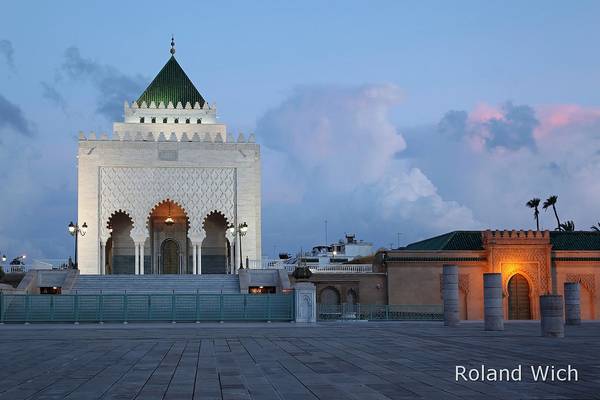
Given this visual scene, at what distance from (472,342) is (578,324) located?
10825mm

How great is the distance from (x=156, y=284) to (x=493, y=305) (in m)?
16.3

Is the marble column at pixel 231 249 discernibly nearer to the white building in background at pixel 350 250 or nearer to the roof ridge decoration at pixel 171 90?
the roof ridge decoration at pixel 171 90

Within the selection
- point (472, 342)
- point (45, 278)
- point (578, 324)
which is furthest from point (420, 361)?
point (45, 278)

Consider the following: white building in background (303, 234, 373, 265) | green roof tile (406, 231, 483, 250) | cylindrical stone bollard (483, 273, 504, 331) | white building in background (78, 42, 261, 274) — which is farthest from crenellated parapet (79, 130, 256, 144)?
white building in background (303, 234, 373, 265)

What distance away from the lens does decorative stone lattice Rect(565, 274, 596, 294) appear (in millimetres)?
36094

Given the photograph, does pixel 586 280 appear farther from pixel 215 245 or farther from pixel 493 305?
pixel 215 245

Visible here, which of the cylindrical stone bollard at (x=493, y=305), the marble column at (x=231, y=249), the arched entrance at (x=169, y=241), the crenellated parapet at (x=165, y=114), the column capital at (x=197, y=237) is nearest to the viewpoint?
the cylindrical stone bollard at (x=493, y=305)

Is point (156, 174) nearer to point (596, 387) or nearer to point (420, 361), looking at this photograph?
point (420, 361)

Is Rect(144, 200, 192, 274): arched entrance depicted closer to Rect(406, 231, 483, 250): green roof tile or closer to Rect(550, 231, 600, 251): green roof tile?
Rect(406, 231, 483, 250): green roof tile

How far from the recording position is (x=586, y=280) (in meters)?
36.2

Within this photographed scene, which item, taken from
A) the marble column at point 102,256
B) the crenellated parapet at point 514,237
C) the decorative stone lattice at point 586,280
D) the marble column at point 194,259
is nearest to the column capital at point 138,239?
the marble column at point 102,256

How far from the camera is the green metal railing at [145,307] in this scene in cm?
2658

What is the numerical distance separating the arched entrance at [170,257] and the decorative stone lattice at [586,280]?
66.0ft

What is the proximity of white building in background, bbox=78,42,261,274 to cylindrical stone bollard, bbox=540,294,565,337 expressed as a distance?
24702mm
